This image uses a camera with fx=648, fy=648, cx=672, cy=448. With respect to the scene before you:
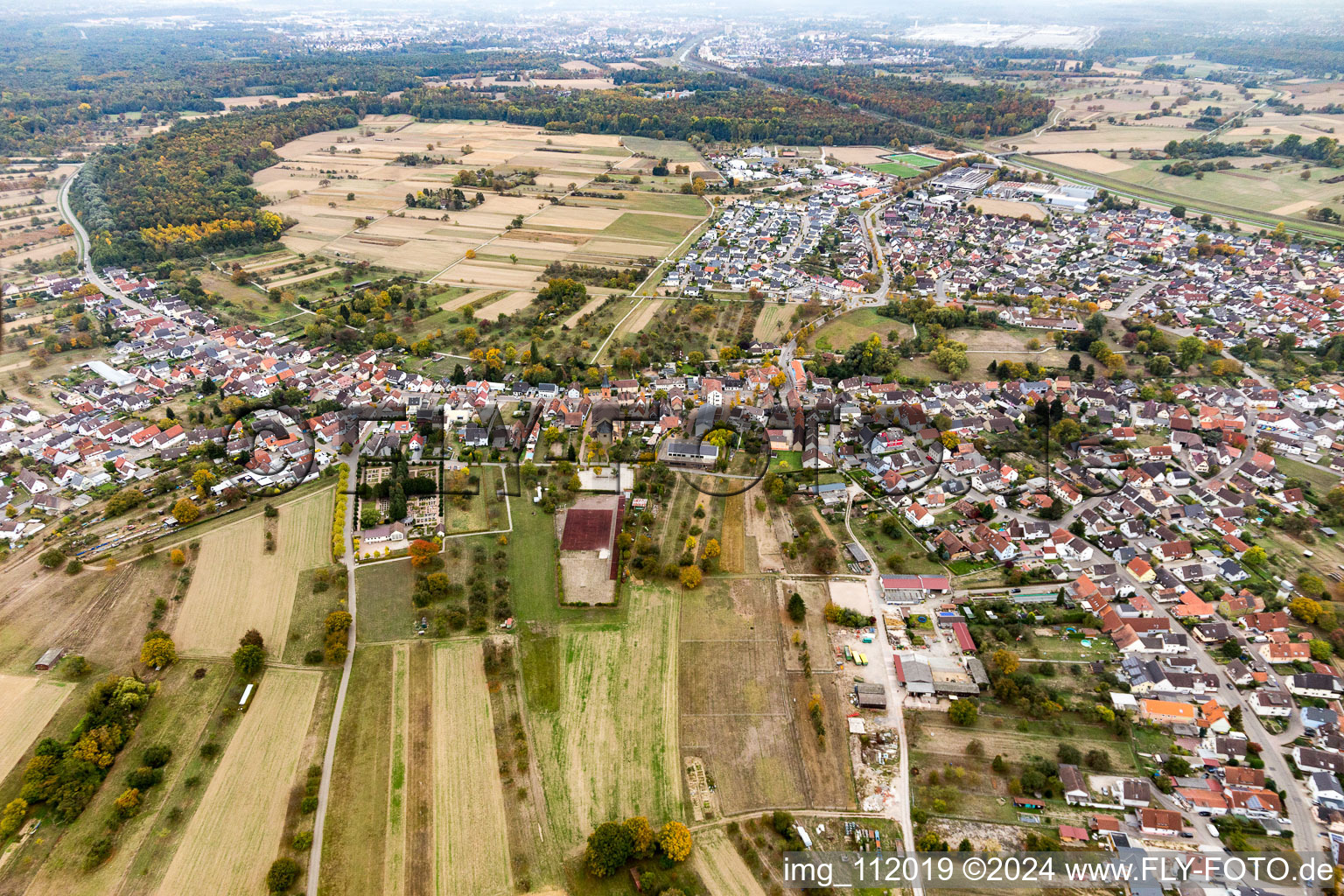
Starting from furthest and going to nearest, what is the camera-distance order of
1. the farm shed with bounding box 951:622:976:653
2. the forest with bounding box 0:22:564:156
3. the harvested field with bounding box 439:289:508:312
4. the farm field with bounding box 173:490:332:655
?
the forest with bounding box 0:22:564:156, the harvested field with bounding box 439:289:508:312, the farm field with bounding box 173:490:332:655, the farm shed with bounding box 951:622:976:653

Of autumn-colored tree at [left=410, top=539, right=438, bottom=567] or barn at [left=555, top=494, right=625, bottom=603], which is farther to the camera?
autumn-colored tree at [left=410, top=539, right=438, bottom=567]

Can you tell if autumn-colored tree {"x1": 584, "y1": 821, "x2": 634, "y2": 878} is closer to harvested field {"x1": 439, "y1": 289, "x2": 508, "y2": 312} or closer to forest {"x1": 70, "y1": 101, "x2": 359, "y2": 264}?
harvested field {"x1": 439, "y1": 289, "x2": 508, "y2": 312}

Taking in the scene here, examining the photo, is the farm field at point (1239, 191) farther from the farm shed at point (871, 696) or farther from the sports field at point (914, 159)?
the farm shed at point (871, 696)

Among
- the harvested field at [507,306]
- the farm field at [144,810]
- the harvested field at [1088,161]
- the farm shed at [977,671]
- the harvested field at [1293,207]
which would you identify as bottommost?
the farm field at [144,810]

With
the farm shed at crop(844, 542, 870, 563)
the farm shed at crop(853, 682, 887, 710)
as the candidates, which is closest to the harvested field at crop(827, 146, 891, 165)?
the farm shed at crop(844, 542, 870, 563)

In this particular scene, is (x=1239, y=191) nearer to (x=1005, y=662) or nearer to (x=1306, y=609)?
(x=1306, y=609)

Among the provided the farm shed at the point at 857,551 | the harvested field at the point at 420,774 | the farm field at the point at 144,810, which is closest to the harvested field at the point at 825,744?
the farm shed at the point at 857,551

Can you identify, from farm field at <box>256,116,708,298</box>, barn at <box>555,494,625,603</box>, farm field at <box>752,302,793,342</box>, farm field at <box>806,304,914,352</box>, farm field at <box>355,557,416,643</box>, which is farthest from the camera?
farm field at <box>256,116,708,298</box>

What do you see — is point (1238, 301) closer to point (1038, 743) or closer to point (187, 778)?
point (1038, 743)
